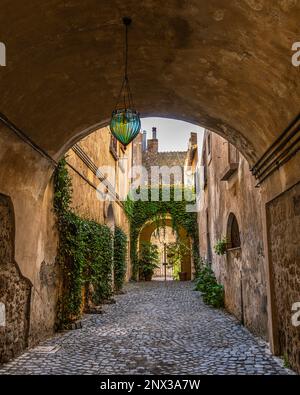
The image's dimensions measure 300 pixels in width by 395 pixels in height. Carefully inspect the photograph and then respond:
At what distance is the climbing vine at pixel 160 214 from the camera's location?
20.5 meters

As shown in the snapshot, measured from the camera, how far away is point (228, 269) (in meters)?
9.59

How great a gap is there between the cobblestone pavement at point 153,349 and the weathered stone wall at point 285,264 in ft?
1.16

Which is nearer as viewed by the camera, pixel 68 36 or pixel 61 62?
pixel 68 36

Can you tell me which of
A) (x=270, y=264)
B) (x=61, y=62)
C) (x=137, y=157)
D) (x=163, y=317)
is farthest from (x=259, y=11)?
(x=137, y=157)

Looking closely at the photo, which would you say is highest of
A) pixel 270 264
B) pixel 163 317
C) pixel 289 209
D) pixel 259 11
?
pixel 259 11

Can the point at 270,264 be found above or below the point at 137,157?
below

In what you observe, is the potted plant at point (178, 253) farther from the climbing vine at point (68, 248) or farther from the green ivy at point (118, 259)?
the climbing vine at point (68, 248)

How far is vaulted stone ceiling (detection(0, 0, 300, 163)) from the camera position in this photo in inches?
136

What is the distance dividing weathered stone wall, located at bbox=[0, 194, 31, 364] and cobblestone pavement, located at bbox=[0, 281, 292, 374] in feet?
0.69

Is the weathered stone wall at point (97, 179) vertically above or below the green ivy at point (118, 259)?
above

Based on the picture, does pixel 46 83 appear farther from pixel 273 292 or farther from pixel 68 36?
pixel 273 292

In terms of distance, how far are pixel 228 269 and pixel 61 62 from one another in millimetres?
6932

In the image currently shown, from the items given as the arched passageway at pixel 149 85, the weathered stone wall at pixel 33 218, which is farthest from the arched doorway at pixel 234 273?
the weathered stone wall at pixel 33 218

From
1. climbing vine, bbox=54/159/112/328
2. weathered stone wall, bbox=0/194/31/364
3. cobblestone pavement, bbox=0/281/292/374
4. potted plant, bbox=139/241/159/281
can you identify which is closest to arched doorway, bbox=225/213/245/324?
cobblestone pavement, bbox=0/281/292/374
